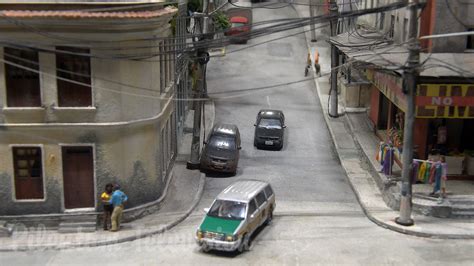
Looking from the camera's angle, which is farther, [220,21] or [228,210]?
[220,21]

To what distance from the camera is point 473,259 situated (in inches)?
763

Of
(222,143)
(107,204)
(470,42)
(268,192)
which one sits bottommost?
(222,143)

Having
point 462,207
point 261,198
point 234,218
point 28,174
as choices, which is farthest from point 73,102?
point 462,207

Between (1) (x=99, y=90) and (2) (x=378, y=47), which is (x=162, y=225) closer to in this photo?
(1) (x=99, y=90)

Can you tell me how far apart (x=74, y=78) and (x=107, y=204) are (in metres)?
4.58

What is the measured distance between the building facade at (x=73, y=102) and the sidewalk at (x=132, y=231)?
3.57 feet

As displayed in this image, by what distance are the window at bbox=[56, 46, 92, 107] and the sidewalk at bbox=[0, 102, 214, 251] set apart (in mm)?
4617

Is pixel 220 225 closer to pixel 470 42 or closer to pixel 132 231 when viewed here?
pixel 132 231

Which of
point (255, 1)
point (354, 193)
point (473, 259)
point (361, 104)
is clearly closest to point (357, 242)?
point (473, 259)

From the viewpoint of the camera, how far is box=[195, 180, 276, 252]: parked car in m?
19.5

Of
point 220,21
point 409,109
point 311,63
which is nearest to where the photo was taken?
point 409,109

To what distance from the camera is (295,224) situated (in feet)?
75.8

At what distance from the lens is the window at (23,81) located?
21328 mm

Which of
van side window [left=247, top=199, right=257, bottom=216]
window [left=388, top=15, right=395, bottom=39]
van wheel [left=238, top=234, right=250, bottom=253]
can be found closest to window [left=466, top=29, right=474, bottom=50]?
window [left=388, top=15, right=395, bottom=39]
